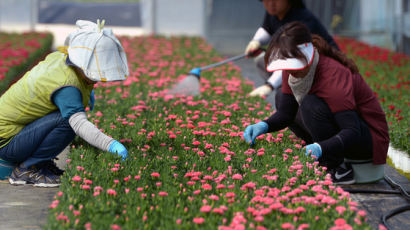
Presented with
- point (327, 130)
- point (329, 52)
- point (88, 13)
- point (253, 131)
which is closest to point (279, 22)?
point (329, 52)

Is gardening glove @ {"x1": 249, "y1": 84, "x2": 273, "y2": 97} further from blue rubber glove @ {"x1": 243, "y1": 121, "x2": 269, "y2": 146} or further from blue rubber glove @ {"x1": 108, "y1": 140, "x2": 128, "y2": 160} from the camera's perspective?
blue rubber glove @ {"x1": 108, "y1": 140, "x2": 128, "y2": 160}

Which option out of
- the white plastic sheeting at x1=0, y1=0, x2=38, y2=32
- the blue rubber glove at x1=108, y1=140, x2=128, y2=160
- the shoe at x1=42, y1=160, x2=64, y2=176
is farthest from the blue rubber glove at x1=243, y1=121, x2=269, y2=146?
the white plastic sheeting at x1=0, y1=0, x2=38, y2=32

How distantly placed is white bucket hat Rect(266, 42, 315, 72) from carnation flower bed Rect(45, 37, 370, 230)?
1.97 feet

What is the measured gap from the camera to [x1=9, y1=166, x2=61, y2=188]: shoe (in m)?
3.72

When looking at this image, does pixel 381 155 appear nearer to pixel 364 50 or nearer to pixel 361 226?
pixel 361 226

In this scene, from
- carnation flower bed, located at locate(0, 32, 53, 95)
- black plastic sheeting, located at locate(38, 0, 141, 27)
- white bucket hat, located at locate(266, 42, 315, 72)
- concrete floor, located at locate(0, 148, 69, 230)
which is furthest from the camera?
black plastic sheeting, located at locate(38, 0, 141, 27)

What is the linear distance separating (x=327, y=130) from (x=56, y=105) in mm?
1850

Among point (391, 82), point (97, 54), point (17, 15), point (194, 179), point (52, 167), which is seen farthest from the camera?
point (17, 15)

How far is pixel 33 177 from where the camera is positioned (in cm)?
373

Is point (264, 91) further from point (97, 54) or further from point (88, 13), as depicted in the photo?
point (88, 13)

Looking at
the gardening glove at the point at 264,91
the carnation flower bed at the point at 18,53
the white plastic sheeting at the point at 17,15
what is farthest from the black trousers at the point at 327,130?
the white plastic sheeting at the point at 17,15

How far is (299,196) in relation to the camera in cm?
299

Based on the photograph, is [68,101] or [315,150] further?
[315,150]

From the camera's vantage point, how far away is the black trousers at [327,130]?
12.3ft
